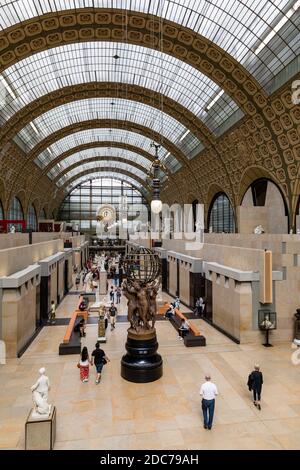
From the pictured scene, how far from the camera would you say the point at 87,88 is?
32656 mm

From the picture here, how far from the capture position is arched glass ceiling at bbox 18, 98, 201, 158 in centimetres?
3681

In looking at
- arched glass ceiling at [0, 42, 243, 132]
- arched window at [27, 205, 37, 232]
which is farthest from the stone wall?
arched window at [27, 205, 37, 232]

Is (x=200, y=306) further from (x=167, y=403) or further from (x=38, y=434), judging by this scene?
(x=38, y=434)

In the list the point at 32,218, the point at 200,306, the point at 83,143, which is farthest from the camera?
the point at 83,143

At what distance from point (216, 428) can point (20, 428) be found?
13.4ft

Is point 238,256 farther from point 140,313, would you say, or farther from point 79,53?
point 79,53

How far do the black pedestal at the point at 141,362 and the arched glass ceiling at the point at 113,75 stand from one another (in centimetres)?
2147

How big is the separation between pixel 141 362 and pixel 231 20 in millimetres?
20744

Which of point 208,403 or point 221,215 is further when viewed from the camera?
point 221,215

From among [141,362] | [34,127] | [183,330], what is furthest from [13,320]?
[34,127]

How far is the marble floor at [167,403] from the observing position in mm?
6914

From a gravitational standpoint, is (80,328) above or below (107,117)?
below

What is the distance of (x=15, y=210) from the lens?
130ft

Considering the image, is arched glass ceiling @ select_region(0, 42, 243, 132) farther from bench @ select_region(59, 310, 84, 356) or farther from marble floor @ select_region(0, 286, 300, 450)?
marble floor @ select_region(0, 286, 300, 450)
